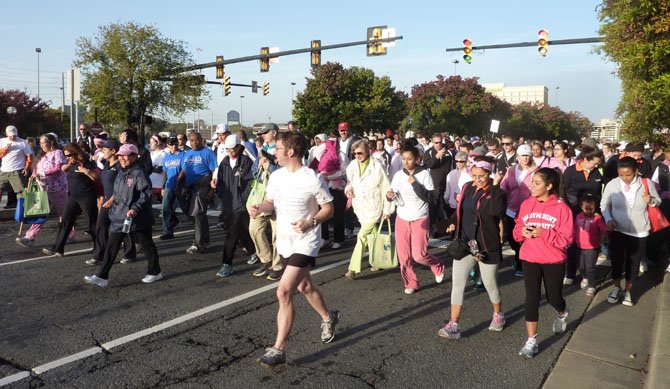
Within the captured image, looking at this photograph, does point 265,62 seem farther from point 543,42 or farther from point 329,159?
point 329,159

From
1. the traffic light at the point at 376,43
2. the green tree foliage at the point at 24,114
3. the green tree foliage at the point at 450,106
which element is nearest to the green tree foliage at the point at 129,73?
the traffic light at the point at 376,43

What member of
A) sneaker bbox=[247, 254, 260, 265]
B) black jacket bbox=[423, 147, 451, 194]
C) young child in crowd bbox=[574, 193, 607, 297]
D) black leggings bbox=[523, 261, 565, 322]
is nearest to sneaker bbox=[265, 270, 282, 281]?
sneaker bbox=[247, 254, 260, 265]

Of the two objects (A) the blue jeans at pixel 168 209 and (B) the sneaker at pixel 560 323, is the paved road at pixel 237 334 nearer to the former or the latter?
(B) the sneaker at pixel 560 323

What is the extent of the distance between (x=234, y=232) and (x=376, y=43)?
1571cm

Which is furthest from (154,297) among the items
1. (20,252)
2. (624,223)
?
(624,223)

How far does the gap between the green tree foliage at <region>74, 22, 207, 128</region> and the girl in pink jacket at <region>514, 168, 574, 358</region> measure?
880 inches

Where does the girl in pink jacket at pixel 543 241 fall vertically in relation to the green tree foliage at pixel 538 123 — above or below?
below

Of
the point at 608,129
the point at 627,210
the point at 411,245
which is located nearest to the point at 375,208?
the point at 411,245

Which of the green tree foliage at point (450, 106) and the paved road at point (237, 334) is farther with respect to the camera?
the green tree foliage at point (450, 106)

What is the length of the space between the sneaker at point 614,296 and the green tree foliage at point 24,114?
48.3 m

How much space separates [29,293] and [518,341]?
5.31 metres

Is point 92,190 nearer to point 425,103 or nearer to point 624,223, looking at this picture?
point 624,223

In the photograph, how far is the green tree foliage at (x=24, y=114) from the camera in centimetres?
4559

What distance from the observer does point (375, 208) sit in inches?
278
